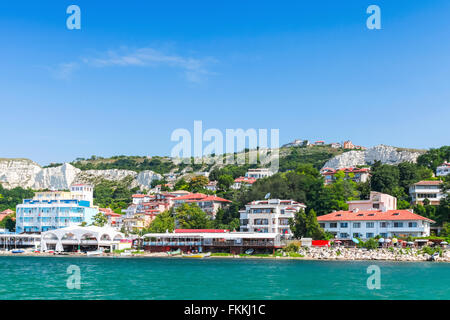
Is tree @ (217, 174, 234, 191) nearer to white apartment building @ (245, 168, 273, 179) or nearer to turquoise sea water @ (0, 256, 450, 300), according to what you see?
white apartment building @ (245, 168, 273, 179)

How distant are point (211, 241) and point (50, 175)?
11044cm

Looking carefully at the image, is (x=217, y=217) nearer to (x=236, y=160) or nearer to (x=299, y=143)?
(x=236, y=160)

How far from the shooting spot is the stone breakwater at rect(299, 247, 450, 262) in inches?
2341

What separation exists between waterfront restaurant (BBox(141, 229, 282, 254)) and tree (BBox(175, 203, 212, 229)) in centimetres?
278

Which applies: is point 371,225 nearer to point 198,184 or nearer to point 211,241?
point 211,241

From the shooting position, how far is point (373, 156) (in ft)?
497

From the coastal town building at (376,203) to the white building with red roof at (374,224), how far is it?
61.2 inches

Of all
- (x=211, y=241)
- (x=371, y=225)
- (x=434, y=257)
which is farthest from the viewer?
(x=211, y=241)

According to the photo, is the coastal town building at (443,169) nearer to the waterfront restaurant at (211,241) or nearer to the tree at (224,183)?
the tree at (224,183)

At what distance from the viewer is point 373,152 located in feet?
500

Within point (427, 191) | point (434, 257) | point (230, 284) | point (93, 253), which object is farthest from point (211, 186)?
point (230, 284)

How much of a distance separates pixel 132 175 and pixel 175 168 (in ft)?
54.1

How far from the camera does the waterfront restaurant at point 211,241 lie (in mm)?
68500
